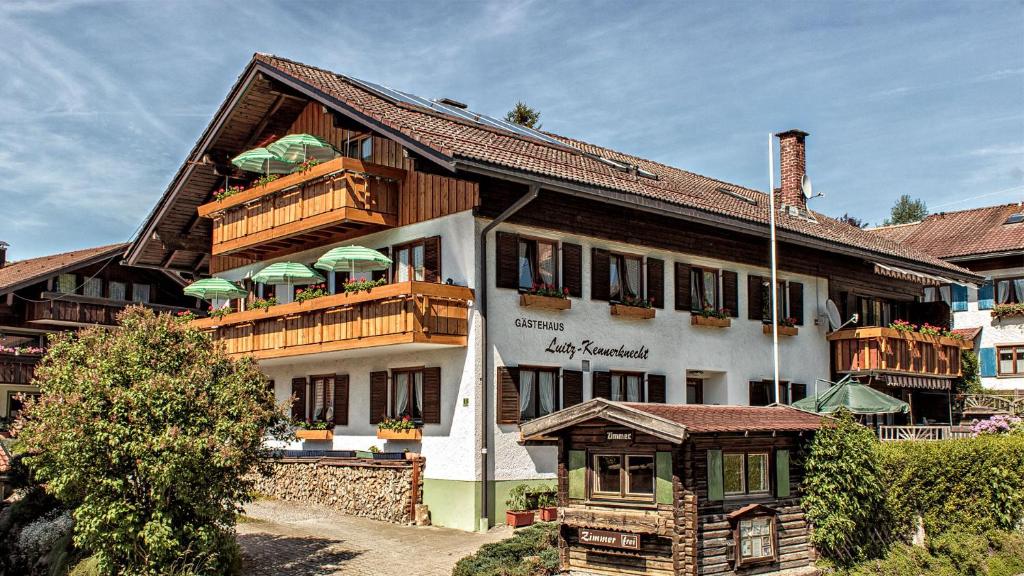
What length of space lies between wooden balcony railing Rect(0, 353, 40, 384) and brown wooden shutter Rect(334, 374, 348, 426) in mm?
18229

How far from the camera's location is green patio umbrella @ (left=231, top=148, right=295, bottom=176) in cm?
2373

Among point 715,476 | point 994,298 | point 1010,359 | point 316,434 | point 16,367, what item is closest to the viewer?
point 715,476

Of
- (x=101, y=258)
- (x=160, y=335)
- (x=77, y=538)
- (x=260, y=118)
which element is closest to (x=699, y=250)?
(x=260, y=118)

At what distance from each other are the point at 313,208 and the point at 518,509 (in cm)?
748

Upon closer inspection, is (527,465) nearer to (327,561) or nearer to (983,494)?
(327,561)

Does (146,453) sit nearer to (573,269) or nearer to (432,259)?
(432,259)

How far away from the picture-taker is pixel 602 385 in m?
22.0

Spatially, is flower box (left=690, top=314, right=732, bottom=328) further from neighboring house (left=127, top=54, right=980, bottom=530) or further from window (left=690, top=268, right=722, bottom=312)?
window (left=690, top=268, right=722, bottom=312)

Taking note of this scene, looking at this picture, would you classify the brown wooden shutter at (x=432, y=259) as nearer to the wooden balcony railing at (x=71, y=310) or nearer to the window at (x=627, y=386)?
the window at (x=627, y=386)

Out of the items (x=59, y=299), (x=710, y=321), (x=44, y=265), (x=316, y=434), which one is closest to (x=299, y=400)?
(x=316, y=434)

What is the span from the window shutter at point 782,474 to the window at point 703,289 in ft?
29.0

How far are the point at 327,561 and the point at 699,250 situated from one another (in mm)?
11833

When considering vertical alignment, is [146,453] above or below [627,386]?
below

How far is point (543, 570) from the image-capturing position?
15391mm
